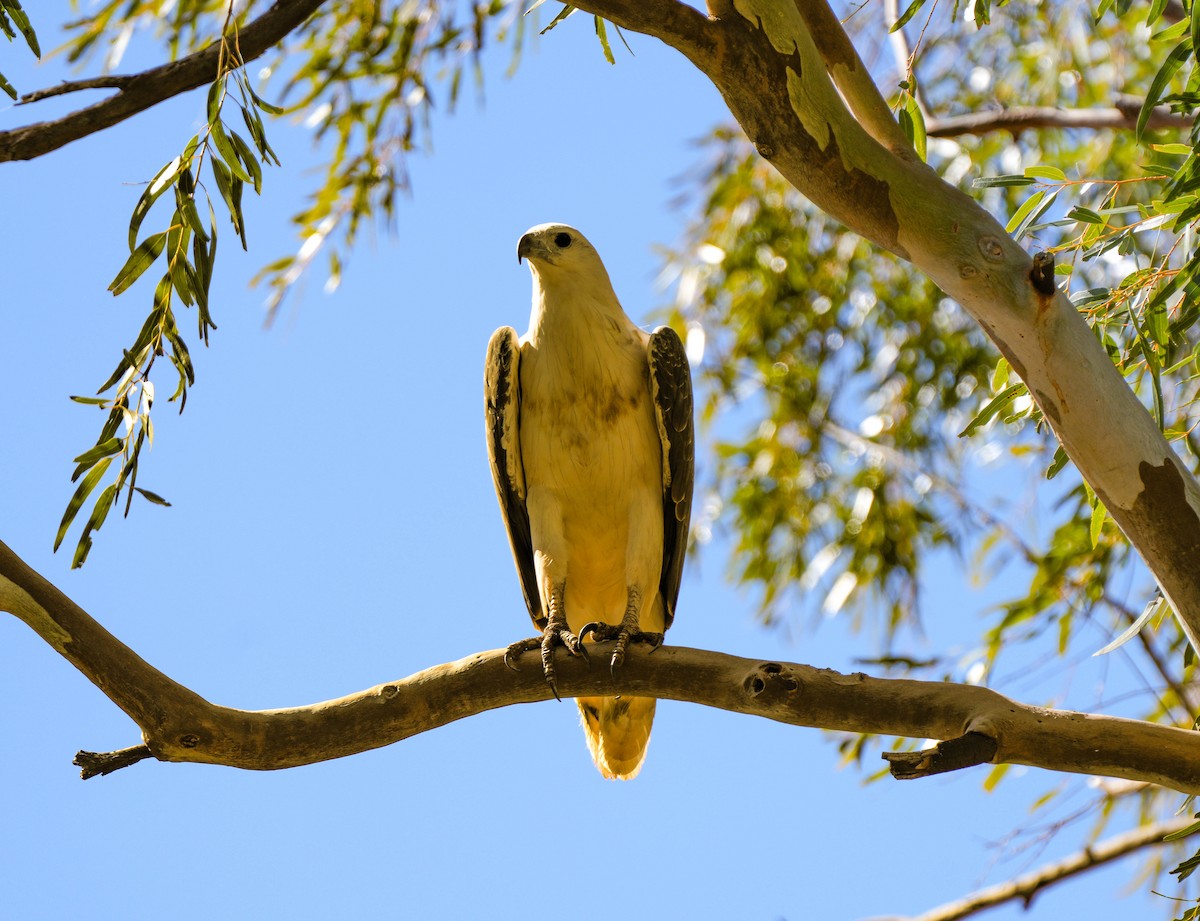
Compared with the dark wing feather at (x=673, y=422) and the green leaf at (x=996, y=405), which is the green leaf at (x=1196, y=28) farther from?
the dark wing feather at (x=673, y=422)

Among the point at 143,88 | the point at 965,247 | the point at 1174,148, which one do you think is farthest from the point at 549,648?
the point at 1174,148

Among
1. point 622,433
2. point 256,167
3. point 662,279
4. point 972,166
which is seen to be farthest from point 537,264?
point 972,166

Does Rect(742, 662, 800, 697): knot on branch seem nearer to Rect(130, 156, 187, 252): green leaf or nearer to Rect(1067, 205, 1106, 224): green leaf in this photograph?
Rect(1067, 205, 1106, 224): green leaf

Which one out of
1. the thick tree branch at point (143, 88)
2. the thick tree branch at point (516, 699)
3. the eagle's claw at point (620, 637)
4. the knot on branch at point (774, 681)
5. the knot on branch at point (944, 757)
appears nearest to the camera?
the knot on branch at point (944, 757)

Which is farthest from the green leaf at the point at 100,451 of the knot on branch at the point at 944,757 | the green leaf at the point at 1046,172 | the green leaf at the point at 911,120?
the green leaf at the point at 1046,172

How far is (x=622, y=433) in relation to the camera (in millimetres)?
3479

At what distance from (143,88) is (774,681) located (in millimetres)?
2115

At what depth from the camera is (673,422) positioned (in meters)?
3.55

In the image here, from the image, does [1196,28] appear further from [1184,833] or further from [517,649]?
[517,649]

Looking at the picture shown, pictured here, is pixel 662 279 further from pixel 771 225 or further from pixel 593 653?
pixel 593 653

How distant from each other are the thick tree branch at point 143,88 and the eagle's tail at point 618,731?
6.56 ft

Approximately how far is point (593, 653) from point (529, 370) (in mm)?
1069

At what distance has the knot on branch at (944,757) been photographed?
7.20 feet

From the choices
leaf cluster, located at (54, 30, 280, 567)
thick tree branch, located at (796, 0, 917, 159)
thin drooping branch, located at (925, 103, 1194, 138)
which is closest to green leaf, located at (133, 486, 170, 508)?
leaf cluster, located at (54, 30, 280, 567)
